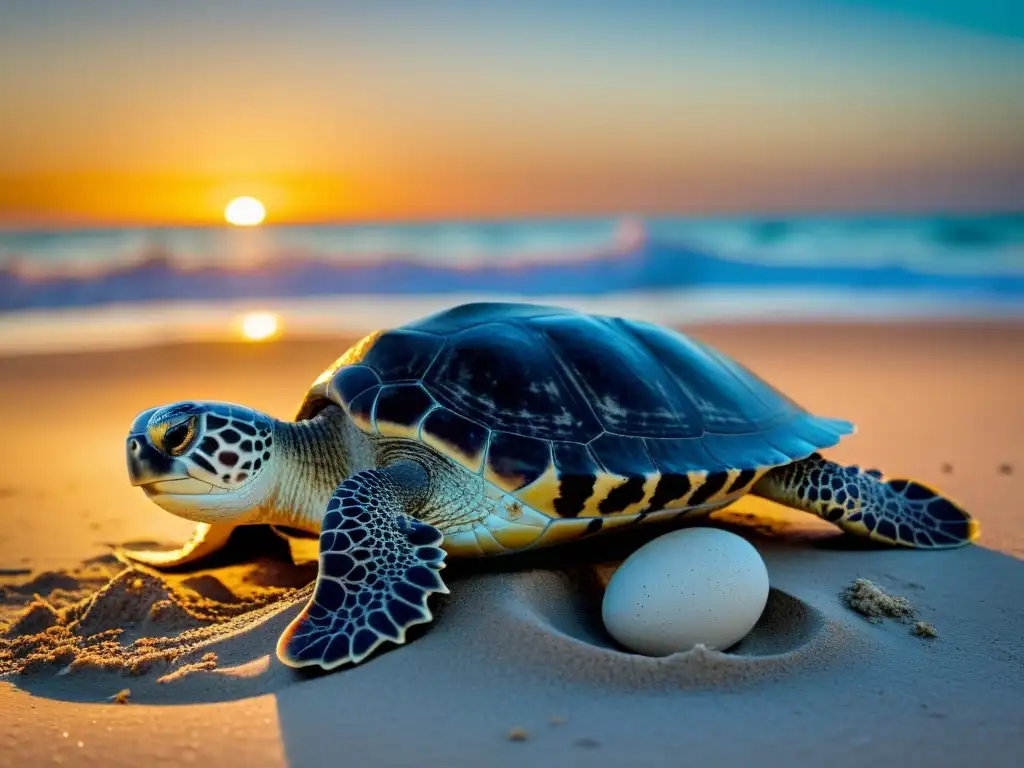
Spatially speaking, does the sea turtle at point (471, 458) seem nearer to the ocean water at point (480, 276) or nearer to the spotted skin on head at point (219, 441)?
the spotted skin on head at point (219, 441)

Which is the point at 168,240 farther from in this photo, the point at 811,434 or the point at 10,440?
the point at 811,434

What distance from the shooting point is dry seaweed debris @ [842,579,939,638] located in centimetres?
332

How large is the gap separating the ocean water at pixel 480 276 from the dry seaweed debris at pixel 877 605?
1018 centimetres

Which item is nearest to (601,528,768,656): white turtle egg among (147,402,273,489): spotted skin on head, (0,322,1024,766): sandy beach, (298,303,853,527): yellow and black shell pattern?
(0,322,1024,766): sandy beach

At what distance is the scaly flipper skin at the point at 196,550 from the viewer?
4176 millimetres

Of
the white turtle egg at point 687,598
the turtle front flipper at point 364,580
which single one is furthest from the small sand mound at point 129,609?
the white turtle egg at point 687,598

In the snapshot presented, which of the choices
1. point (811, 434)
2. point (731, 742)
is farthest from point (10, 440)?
point (731, 742)

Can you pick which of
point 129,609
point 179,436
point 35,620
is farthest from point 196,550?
point 179,436

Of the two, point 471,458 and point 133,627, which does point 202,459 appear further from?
point 471,458

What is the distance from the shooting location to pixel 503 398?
3.65 m

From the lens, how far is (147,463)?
11.5 feet

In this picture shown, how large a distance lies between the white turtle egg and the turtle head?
1.68m

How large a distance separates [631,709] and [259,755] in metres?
1.06

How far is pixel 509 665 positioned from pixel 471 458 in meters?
0.92
